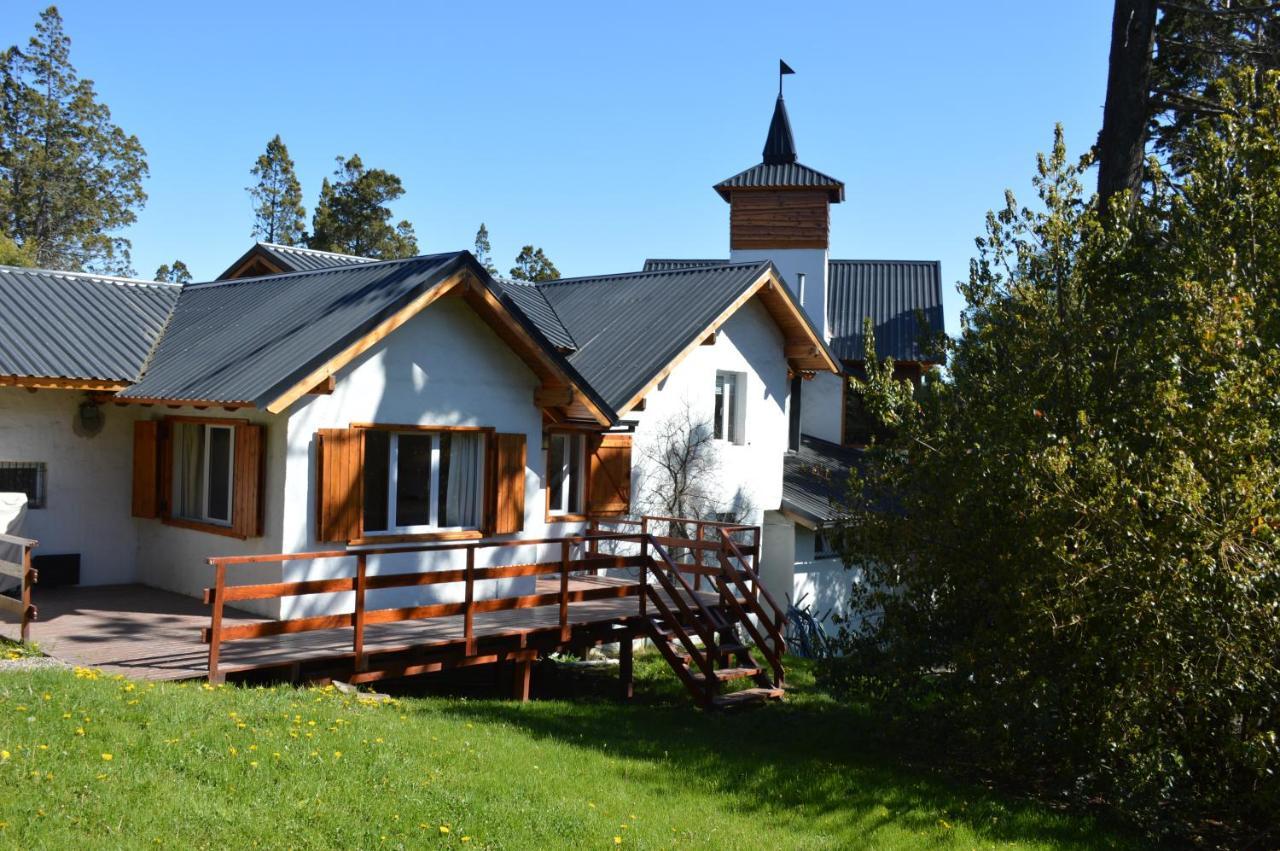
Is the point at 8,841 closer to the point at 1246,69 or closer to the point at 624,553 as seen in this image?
the point at 1246,69

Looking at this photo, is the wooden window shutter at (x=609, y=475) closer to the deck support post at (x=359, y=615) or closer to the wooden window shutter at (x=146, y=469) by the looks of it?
the wooden window shutter at (x=146, y=469)

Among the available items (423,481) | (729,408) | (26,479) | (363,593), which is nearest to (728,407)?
(729,408)

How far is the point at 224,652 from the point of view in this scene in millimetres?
11180

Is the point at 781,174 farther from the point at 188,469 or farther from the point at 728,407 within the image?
the point at 188,469

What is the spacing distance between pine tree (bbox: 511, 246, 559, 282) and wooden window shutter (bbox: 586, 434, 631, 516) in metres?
34.7

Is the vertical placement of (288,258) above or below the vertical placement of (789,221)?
below

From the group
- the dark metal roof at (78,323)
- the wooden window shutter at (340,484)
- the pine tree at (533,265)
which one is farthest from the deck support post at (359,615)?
the pine tree at (533,265)

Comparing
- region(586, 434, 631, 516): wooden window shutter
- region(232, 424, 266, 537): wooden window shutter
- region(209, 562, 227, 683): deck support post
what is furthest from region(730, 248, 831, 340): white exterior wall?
region(209, 562, 227, 683): deck support post

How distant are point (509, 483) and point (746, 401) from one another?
306 inches

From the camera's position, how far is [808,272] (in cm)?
2944

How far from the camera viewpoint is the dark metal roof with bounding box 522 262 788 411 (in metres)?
18.5

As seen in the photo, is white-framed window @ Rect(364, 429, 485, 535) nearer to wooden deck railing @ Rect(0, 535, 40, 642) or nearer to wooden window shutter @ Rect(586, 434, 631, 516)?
wooden window shutter @ Rect(586, 434, 631, 516)

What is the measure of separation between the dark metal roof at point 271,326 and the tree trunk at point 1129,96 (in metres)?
8.34

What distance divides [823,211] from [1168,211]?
731 inches
